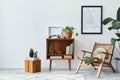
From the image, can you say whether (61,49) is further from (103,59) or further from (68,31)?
(103,59)

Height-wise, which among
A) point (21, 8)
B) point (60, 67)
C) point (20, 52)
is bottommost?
point (60, 67)

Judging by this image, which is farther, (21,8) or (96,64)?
(21,8)

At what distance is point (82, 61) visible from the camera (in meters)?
5.77

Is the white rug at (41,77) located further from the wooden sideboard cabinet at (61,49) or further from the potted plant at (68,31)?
the potted plant at (68,31)

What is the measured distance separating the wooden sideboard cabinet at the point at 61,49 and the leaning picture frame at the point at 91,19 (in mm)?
500

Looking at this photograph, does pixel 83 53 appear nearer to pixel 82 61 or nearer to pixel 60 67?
pixel 82 61

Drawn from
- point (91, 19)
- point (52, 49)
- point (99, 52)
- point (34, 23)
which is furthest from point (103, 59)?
point (34, 23)

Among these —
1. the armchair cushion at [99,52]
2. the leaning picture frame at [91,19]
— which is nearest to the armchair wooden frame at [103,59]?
the armchair cushion at [99,52]

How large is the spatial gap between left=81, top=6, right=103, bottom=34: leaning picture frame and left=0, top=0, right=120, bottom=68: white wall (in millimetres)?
102

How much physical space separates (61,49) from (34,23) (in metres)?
0.95

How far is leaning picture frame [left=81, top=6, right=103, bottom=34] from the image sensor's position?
239 inches

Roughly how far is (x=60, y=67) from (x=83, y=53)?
75 centimetres

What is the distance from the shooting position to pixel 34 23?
6.11m

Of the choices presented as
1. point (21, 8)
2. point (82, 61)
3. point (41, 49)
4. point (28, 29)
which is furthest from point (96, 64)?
point (21, 8)
